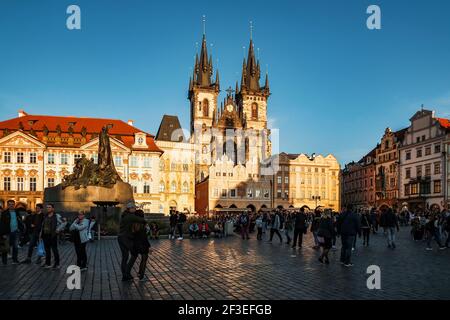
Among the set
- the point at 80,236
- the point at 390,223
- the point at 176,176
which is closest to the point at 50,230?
the point at 80,236

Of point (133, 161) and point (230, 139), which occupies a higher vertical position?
point (230, 139)

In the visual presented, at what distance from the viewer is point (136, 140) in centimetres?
6450

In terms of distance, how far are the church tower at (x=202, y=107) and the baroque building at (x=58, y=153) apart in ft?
85.3

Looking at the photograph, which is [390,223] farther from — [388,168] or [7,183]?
[388,168]

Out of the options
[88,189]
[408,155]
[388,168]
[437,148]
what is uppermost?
[437,148]

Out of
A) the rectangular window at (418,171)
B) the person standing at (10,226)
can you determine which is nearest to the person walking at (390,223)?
the person standing at (10,226)

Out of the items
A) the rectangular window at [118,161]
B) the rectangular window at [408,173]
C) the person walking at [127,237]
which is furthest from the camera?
the rectangular window at [408,173]

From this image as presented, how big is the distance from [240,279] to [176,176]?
6608 centimetres

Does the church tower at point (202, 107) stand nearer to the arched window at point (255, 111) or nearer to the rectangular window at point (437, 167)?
the arched window at point (255, 111)

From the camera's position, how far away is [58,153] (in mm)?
61812

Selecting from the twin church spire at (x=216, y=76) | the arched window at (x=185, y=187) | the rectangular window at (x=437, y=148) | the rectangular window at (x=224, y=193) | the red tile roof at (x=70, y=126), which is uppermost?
the twin church spire at (x=216, y=76)

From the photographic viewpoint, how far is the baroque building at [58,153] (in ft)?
195

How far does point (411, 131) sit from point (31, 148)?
50904 millimetres
